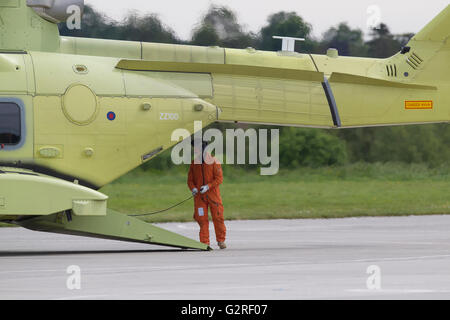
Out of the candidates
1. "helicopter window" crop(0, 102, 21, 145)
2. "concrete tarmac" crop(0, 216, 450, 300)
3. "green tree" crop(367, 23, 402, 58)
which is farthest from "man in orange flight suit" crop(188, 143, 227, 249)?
"green tree" crop(367, 23, 402, 58)

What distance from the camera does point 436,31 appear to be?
60.5 feet

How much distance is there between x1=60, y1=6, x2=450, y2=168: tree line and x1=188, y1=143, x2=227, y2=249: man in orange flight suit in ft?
18.0

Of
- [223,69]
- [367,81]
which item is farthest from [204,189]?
[367,81]

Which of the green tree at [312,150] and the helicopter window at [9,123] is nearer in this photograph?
the helicopter window at [9,123]

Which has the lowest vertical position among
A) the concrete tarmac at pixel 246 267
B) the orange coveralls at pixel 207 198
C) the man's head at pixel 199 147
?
the concrete tarmac at pixel 246 267

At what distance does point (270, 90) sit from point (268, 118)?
0.50 metres

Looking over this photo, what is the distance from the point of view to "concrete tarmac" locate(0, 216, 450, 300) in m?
10.6

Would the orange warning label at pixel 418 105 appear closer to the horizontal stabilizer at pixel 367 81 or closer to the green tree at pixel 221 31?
the horizontal stabilizer at pixel 367 81

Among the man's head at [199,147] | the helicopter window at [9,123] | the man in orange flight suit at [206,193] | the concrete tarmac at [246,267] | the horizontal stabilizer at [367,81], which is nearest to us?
the concrete tarmac at [246,267]

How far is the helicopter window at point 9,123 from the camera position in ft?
50.0

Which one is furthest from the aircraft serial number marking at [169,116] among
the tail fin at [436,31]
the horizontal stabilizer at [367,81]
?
the tail fin at [436,31]

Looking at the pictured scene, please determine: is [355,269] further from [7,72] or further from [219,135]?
[7,72]

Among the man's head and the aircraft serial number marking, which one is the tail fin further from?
the aircraft serial number marking

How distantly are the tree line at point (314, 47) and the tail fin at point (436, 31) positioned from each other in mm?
4098
